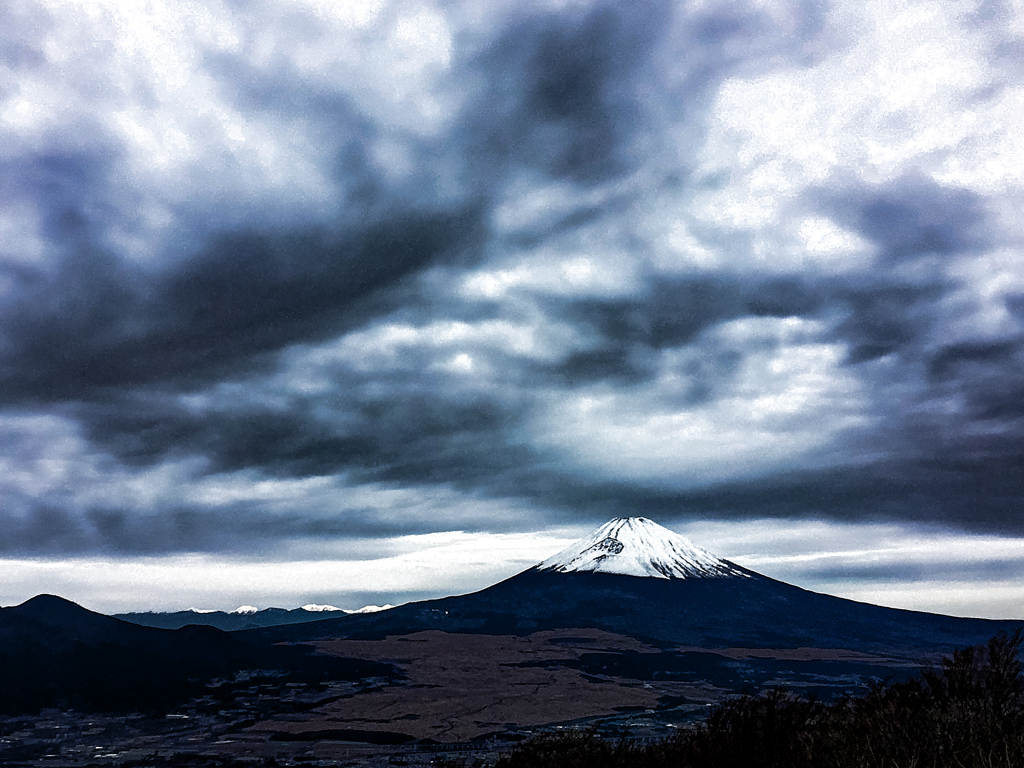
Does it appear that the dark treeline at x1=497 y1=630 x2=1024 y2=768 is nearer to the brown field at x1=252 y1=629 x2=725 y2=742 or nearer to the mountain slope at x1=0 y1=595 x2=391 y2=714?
the brown field at x1=252 y1=629 x2=725 y2=742

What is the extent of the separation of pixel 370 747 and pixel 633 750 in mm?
109869

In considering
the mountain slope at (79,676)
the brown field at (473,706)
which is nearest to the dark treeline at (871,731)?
the brown field at (473,706)

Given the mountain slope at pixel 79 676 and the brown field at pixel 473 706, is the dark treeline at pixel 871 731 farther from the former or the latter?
the mountain slope at pixel 79 676

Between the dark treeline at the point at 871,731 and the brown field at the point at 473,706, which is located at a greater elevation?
the dark treeline at the point at 871,731

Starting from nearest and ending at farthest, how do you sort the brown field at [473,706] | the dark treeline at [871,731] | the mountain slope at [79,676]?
the dark treeline at [871,731]
the brown field at [473,706]
the mountain slope at [79,676]

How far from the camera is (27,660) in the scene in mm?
181000

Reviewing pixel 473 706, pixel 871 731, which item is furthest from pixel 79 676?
pixel 871 731

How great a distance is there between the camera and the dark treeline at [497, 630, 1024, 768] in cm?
1377

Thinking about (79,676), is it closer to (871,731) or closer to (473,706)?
(473,706)

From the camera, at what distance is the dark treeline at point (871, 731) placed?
542 inches

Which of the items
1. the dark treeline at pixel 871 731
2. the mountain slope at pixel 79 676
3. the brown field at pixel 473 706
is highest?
the dark treeline at pixel 871 731

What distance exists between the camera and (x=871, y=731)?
566 inches

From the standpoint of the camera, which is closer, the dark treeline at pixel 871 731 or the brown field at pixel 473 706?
the dark treeline at pixel 871 731

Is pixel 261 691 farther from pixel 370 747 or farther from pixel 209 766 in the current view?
pixel 209 766
